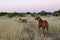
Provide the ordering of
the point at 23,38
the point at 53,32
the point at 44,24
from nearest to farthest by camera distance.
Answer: the point at 23,38 < the point at 44,24 < the point at 53,32

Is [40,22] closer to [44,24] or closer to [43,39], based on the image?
[44,24]

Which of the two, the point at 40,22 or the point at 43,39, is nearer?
the point at 43,39

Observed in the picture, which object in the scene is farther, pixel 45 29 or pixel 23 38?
pixel 45 29

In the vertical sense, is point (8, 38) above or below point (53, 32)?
above

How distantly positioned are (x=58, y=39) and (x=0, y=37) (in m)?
2.80

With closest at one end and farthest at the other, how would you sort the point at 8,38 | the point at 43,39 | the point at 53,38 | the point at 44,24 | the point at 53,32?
the point at 8,38 < the point at 43,39 < the point at 53,38 < the point at 44,24 < the point at 53,32

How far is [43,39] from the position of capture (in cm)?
866

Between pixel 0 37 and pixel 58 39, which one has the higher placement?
pixel 0 37

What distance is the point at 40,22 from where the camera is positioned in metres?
10.5

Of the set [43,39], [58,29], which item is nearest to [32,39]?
[43,39]

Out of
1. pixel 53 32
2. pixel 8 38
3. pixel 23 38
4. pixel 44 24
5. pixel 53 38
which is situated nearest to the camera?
pixel 8 38

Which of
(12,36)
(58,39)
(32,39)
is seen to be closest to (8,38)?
(12,36)

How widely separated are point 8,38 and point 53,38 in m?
2.79

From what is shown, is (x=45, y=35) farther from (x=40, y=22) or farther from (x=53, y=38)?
(x=40, y=22)
